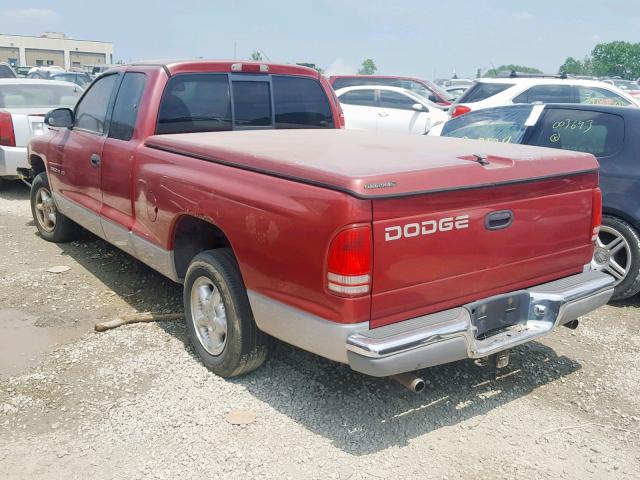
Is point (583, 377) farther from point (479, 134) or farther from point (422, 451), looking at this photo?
point (479, 134)

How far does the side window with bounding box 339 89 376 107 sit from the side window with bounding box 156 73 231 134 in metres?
9.22

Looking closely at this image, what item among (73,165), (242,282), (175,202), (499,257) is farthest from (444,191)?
(73,165)

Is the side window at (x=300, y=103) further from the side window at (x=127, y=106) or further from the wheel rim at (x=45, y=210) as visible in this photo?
the wheel rim at (x=45, y=210)

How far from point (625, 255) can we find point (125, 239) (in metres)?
3.91

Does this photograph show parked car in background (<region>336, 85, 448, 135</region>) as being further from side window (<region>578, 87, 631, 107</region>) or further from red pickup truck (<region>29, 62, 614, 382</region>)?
red pickup truck (<region>29, 62, 614, 382</region>)

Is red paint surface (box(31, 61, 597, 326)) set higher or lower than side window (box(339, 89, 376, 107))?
lower

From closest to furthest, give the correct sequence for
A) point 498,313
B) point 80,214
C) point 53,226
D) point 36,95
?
point 498,313 < point 80,214 < point 53,226 < point 36,95

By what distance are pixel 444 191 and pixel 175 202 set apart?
1.68 m

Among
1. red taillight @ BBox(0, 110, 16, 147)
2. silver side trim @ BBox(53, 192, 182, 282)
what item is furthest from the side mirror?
red taillight @ BBox(0, 110, 16, 147)

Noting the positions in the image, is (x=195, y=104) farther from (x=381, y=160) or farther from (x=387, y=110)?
(x=387, y=110)

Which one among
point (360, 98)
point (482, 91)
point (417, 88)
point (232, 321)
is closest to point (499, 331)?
point (232, 321)

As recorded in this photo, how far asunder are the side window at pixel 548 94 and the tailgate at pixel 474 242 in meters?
7.27

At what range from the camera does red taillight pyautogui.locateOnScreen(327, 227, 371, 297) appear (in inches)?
109

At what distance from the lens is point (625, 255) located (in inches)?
203
